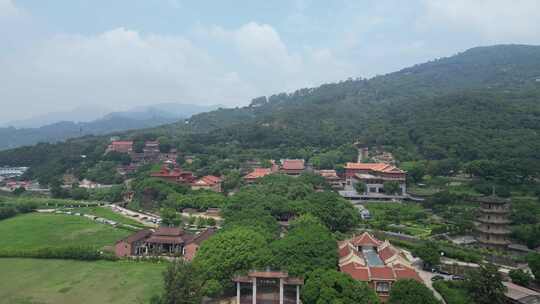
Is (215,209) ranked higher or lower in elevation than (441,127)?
lower

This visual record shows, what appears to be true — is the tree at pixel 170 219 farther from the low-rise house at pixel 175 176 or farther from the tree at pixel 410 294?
the tree at pixel 410 294

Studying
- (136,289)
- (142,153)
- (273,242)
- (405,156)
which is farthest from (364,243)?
(142,153)

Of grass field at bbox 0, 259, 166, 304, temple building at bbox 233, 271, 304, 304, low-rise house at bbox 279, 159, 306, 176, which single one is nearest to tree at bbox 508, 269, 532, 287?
temple building at bbox 233, 271, 304, 304

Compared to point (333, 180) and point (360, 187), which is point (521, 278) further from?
point (333, 180)

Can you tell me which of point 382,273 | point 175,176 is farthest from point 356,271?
point 175,176

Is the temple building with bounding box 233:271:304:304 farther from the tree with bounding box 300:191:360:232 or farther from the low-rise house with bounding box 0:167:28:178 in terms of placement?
the low-rise house with bounding box 0:167:28:178

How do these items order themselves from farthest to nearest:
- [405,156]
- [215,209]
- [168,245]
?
[405,156] → [215,209] → [168,245]

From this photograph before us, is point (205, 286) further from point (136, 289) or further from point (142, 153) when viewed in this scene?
point (142, 153)
